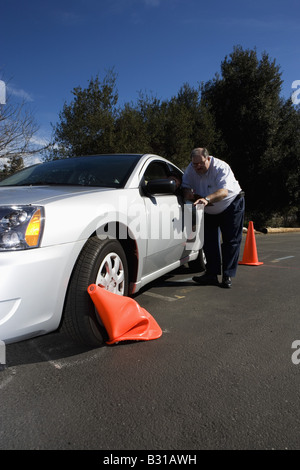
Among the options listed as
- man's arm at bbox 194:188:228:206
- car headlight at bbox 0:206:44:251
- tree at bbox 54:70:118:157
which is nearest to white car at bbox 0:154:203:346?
car headlight at bbox 0:206:44:251

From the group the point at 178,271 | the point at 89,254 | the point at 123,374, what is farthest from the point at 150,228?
the point at 178,271

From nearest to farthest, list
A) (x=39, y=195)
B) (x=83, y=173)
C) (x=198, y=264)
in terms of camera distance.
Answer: (x=39, y=195), (x=83, y=173), (x=198, y=264)

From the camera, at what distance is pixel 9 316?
169 cm

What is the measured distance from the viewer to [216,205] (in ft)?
12.5

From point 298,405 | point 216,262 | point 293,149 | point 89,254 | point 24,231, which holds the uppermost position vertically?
point 293,149

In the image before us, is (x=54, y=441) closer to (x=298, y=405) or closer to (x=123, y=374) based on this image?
(x=123, y=374)

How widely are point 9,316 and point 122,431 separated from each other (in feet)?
2.48

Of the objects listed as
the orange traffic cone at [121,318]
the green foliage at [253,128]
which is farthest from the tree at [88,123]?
the orange traffic cone at [121,318]

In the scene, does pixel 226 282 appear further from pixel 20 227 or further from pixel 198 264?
pixel 20 227

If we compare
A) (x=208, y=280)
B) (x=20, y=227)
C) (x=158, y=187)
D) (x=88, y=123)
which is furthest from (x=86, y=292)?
(x=88, y=123)

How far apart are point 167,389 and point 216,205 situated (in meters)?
2.37

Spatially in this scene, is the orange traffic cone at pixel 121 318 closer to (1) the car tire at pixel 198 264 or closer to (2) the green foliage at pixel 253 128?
(1) the car tire at pixel 198 264

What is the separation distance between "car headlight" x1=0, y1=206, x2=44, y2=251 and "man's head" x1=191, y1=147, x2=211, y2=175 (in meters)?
2.24

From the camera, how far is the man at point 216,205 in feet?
12.1
